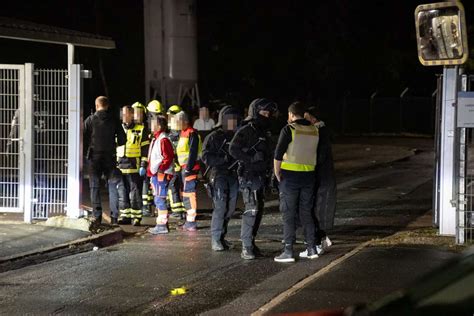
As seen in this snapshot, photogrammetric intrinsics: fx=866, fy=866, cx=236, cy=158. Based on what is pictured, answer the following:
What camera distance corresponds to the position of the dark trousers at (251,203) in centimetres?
979

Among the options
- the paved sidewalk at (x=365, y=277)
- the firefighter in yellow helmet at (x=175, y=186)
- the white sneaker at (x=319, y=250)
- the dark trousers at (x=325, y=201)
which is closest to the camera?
the paved sidewalk at (x=365, y=277)

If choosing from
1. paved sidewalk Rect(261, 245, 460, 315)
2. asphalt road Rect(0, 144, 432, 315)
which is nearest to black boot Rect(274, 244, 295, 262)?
asphalt road Rect(0, 144, 432, 315)

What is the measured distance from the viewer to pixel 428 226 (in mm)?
12242

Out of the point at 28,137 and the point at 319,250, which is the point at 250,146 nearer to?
the point at 319,250

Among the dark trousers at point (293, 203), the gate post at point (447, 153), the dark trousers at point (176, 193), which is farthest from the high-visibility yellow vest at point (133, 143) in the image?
the gate post at point (447, 153)

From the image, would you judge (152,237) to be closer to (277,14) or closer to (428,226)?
(428,226)

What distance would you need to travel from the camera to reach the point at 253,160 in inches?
383

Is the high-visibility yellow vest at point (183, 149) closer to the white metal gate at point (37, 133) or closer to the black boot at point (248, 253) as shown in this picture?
the white metal gate at point (37, 133)

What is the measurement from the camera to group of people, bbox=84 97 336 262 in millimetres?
9594

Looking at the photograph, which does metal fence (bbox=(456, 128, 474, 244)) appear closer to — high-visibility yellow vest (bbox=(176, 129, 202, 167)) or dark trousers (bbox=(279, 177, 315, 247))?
dark trousers (bbox=(279, 177, 315, 247))

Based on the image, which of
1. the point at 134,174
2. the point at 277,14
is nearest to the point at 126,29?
the point at 277,14

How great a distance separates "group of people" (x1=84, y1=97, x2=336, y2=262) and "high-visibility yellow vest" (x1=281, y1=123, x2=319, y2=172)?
11 millimetres

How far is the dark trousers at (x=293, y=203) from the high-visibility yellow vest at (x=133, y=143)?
370cm

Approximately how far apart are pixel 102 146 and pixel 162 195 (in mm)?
1118
